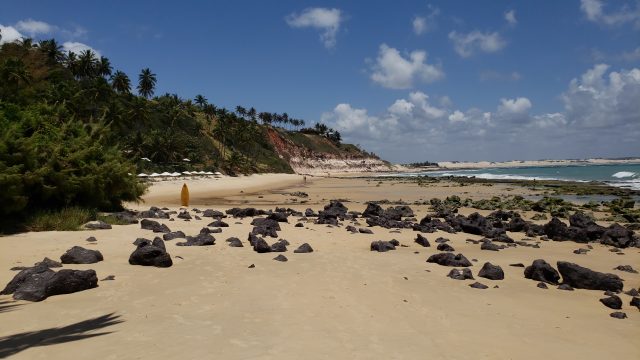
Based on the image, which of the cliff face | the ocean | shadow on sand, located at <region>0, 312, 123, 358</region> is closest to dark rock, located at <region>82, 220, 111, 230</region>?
shadow on sand, located at <region>0, 312, 123, 358</region>

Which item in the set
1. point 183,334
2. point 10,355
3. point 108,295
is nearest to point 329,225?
point 108,295

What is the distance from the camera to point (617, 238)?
624 inches

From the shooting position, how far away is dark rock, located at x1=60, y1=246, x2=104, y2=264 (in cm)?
1005

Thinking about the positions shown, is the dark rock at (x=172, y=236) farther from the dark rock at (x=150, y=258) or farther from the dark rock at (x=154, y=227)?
the dark rock at (x=150, y=258)

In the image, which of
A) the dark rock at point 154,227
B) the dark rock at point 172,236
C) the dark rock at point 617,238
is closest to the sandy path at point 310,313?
the dark rock at point 172,236

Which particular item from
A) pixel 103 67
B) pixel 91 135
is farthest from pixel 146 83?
pixel 91 135

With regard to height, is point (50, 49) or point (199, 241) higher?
point (50, 49)

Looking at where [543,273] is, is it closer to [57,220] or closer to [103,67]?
[57,220]

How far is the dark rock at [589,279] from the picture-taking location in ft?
30.9

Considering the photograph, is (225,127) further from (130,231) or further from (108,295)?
(108,295)

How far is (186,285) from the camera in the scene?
8.83m

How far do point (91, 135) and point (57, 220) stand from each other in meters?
6.95

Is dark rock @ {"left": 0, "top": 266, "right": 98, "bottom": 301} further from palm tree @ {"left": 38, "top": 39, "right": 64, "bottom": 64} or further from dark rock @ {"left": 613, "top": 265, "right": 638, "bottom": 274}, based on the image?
palm tree @ {"left": 38, "top": 39, "right": 64, "bottom": 64}

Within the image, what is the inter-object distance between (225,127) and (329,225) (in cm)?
9218
